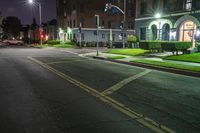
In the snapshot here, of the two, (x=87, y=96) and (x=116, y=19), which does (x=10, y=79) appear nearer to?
(x=87, y=96)

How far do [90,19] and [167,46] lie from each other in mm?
39868

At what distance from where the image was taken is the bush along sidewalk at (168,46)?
2442cm

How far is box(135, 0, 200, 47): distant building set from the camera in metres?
30.2

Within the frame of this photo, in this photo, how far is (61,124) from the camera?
237 inches

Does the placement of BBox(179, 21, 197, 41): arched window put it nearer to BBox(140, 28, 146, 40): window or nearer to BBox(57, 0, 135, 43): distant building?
BBox(140, 28, 146, 40): window

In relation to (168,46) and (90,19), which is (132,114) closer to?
(168,46)

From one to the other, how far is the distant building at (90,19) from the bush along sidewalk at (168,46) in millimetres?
31538

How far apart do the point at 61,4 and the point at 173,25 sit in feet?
152

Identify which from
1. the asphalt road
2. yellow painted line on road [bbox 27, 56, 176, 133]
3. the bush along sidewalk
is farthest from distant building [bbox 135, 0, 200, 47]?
yellow painted line on road [bbox 27, 56, 176, 133]

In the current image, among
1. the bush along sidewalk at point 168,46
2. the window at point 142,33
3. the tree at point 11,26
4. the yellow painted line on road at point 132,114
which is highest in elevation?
the tree at point 11,26

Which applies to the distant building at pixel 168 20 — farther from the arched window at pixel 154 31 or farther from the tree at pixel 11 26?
the tree at pixel 11 26

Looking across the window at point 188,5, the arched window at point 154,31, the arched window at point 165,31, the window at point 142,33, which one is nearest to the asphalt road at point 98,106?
the window at point 188,5

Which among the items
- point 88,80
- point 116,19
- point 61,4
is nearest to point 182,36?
point 88,80

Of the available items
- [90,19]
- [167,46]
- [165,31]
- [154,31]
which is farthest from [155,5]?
[90,19]
